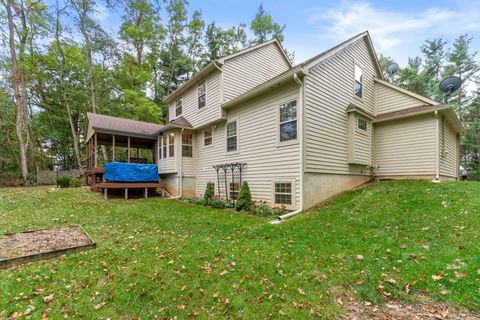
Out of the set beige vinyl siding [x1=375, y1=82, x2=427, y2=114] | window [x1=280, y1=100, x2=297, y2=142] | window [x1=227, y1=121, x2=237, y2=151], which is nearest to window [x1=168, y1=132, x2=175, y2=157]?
window [x1=227, y1=121, x2=237, y2=151]

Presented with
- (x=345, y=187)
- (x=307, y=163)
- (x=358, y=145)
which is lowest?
(x=345, y=187)

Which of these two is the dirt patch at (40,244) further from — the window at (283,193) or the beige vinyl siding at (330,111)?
the beige vinyl siding at (330,111)

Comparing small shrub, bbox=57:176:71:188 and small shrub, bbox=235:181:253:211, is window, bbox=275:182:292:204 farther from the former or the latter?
small shrub, bbox=57:176:71:188

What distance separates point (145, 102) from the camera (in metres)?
20.4

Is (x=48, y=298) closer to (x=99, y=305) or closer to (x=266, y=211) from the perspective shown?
(x=99, y=305)

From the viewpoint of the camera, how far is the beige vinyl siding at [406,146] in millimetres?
9023

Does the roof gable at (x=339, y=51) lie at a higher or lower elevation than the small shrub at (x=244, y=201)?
higher

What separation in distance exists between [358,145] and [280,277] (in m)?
7.70

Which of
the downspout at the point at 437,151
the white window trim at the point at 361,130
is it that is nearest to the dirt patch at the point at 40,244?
the white window trim at the point at 361,130

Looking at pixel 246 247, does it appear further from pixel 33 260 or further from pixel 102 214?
pixel 102 214

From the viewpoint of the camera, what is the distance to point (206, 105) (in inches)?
466

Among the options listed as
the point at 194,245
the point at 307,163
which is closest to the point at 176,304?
the point at 194,245

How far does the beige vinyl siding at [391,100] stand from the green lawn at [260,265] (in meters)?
4.70

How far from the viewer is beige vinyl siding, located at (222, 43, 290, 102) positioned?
11.0 metres
